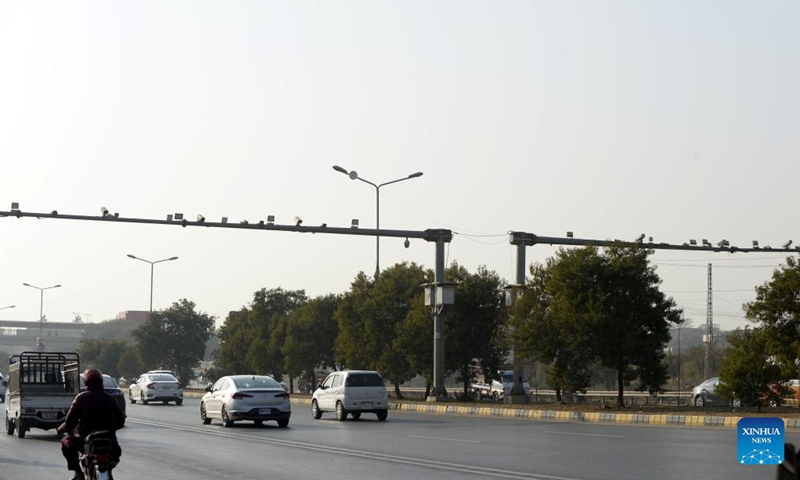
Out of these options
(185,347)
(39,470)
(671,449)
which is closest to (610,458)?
(671,449)

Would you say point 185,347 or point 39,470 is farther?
point 185,347

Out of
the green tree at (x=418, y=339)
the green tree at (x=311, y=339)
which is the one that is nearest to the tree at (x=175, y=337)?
the green tree at (x=311, y=339)

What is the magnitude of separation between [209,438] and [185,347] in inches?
2685

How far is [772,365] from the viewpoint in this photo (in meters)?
32.8

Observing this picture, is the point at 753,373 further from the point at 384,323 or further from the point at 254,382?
the point at 384,323

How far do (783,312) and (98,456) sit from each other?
2552cm

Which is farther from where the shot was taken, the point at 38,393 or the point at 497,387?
the point at 497,387

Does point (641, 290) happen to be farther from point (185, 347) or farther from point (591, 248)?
point (185, 347)

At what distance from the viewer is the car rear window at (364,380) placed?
33.2m

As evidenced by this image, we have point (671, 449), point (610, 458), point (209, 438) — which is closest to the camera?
point (610, 458)

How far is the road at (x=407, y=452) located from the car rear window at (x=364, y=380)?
9.59 feet

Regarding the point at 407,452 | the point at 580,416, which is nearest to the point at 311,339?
the point at 580,416

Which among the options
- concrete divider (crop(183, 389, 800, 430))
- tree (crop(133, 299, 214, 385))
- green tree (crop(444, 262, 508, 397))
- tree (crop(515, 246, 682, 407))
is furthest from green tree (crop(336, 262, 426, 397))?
tree (crop(133, 299, 214, 385))

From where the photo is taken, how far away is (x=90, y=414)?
10.6m
